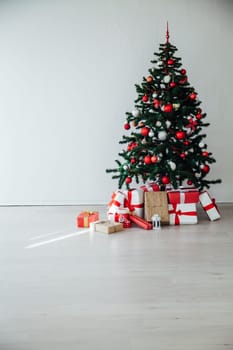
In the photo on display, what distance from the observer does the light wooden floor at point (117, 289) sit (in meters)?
1.76

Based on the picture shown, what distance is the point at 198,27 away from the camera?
14.9 ft

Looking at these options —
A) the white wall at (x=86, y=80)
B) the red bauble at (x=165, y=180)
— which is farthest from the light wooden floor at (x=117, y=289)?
the white wall at (x=86, y=80)

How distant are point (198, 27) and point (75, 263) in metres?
2.96

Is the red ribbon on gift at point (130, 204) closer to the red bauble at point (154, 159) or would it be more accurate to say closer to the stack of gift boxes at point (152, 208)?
the stack of gift boxes at point (152, 208)

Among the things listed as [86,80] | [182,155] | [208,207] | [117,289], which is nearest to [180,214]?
[208,207]

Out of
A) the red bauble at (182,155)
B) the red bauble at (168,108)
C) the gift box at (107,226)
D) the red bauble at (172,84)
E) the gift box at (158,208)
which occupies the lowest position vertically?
the gift box at (107,226)

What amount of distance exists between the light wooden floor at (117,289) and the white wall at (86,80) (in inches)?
46.4

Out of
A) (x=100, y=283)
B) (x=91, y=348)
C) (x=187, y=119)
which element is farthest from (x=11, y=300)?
(x=187, y=119)

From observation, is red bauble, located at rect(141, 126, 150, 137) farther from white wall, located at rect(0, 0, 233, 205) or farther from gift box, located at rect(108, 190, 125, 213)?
white wall, located at rect(0, 0, 233, 205)

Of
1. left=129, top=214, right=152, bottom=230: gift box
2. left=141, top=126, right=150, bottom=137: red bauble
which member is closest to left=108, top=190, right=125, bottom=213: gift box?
left=129, top=214, right=152, bottom=230: gift box

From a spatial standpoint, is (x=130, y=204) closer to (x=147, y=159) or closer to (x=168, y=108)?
(x=147, y=159)

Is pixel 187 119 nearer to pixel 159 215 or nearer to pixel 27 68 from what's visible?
pixel 159 215

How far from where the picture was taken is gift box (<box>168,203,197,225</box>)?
371 centimetres

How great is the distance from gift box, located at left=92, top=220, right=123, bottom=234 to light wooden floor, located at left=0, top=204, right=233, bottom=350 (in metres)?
0.09
